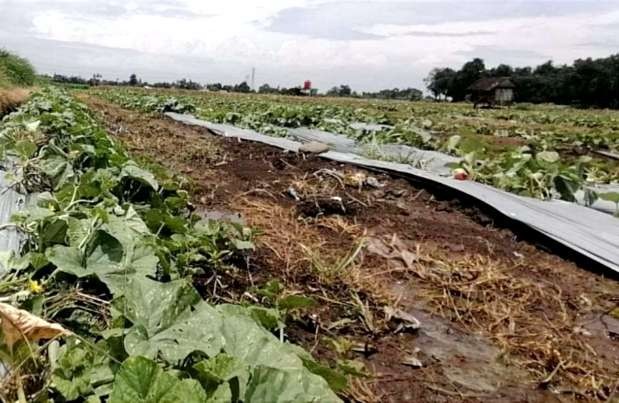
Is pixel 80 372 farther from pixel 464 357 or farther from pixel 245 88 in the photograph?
pixel 245 88

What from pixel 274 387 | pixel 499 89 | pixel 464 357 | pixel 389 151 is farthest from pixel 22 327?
pixel 499 89

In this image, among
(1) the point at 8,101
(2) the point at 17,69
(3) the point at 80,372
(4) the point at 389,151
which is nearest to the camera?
(3) the point at 80,372

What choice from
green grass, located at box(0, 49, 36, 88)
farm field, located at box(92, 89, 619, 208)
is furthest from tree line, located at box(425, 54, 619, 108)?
green grass, located at box(0, 49, 36, 88)

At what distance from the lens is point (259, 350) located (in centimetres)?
132

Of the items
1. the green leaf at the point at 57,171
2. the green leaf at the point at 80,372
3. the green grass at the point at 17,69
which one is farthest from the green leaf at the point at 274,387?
the green grass at the point at 17,69

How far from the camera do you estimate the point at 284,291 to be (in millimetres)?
2820

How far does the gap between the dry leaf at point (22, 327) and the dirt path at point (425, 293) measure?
1.20m

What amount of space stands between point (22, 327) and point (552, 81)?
52307 mm

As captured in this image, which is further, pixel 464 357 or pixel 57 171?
pixel 57 171

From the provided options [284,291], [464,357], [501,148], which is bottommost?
[464,357]

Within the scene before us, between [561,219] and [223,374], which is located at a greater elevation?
[223,374]

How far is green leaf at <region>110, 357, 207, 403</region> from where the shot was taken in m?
1.00

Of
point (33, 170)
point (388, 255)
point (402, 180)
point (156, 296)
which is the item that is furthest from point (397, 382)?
point (402, 180)

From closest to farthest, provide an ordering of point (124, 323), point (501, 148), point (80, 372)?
point (80, 372) < point (124, 323) < point (501, 148)
